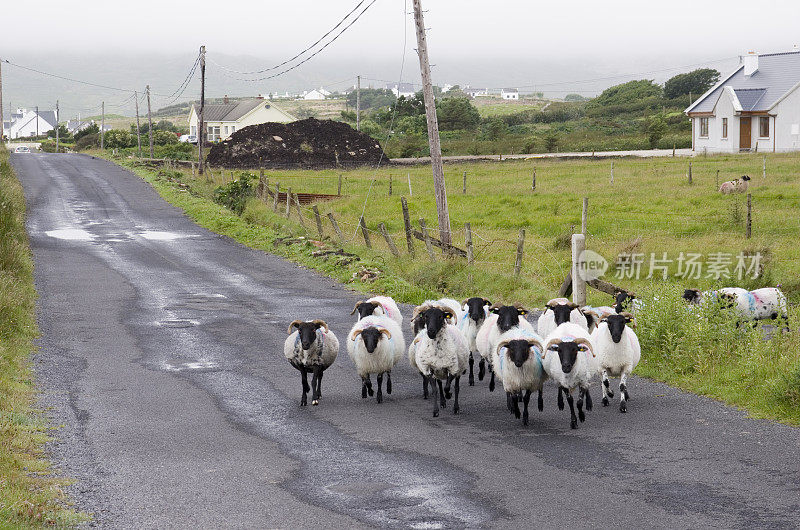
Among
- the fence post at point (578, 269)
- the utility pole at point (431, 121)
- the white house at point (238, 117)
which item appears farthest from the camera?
the white house at point (238, 117)

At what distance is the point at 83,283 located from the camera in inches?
916

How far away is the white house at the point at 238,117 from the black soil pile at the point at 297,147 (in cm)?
3435

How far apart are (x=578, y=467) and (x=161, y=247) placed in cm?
2325

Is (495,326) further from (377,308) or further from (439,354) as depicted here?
(377,308)

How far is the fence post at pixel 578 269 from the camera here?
17.0 metres

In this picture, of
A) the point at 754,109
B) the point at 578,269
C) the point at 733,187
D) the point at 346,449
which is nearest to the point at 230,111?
the point at 754,109

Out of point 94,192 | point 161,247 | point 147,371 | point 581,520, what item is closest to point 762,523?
point 581,520

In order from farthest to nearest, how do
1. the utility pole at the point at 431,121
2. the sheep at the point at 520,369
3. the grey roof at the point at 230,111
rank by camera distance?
the grey roof at the point at 230,111
the utility pole at the point at 431,121
the sheep at the point at 520,369

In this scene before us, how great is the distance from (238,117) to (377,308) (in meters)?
98.9

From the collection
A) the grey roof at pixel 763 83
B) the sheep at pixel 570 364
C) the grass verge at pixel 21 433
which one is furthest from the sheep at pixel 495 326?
the grey roof at pixel 763 83

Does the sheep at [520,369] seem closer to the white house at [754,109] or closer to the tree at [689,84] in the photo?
the white house at [754,109]

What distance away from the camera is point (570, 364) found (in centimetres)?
1105

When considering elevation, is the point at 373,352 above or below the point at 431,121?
below

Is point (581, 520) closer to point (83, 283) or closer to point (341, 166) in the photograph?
point (83, 283)
